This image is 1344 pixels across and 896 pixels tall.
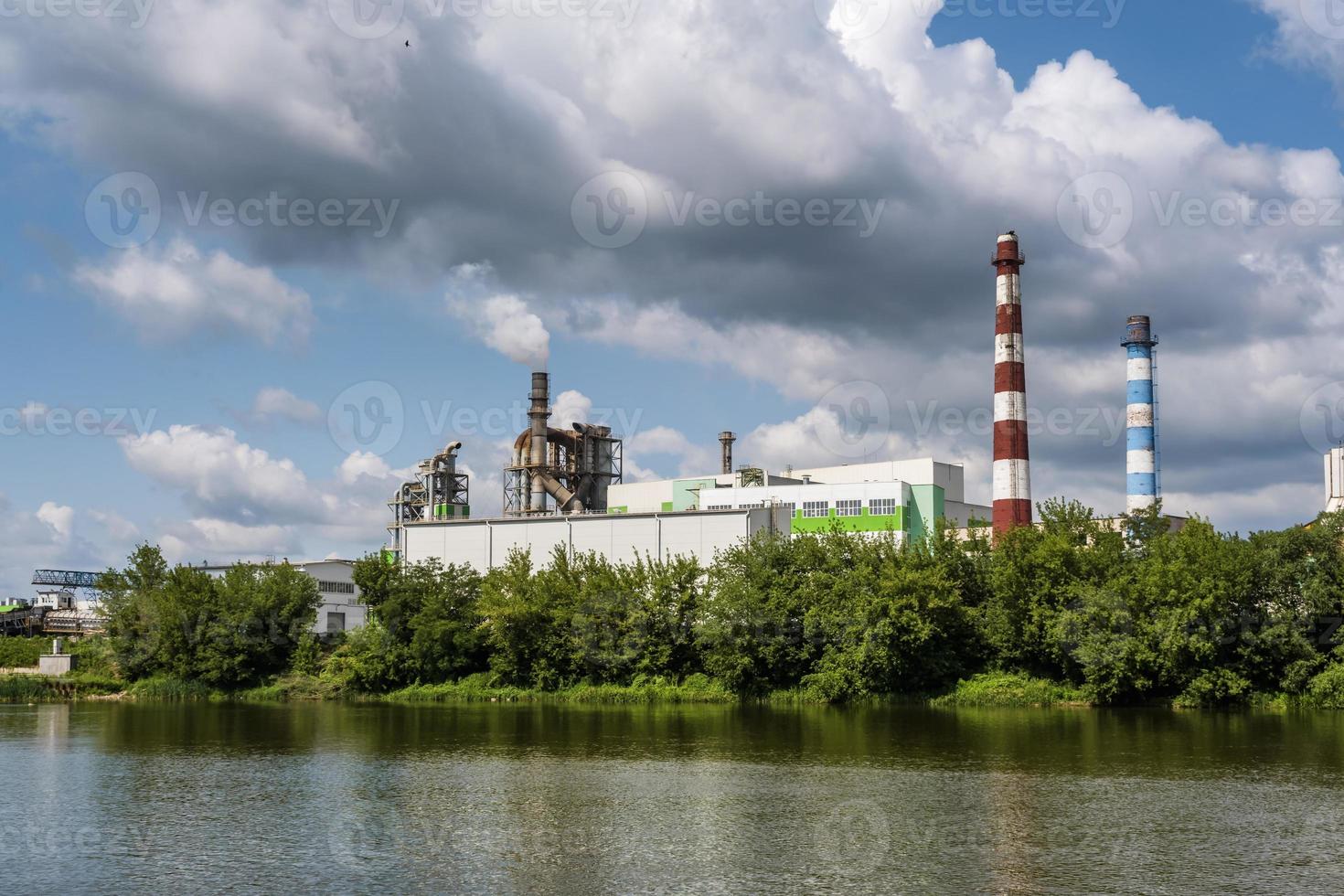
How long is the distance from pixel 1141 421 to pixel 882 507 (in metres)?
19.2

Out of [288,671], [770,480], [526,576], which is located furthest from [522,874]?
[770,480]

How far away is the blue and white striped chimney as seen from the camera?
3324 inches

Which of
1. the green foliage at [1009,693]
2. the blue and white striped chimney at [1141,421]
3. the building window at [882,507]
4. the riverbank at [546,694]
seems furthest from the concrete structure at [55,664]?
the blue and white striped chimney at [1141,421]

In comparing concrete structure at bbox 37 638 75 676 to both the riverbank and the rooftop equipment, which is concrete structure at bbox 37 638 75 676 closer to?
the riverbank

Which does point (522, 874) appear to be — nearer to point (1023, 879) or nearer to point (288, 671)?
point (1023, 879)

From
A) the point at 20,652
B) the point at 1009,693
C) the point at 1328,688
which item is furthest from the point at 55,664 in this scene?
the point at 1328,688

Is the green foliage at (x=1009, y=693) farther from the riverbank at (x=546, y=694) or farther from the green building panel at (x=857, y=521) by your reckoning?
the green building panel at (x=857, y=521)

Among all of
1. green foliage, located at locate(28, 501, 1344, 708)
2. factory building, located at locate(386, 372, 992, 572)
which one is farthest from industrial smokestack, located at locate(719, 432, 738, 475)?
green foliage, located at locate(28, 501, 1344, 708)

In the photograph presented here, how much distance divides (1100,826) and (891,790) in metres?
6.45

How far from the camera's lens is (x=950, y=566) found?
6688cm

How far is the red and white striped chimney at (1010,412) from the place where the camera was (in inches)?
2980

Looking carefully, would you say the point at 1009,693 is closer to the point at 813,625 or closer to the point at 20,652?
the point at 813,625

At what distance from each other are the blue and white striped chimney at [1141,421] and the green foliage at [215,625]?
5774cm

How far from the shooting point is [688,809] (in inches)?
1172
